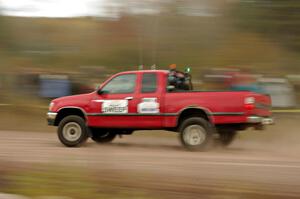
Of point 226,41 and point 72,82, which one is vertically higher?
point 226,41

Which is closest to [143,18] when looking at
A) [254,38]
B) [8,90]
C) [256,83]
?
[254,38]

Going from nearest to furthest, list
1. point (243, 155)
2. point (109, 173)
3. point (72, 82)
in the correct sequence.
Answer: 1. point (109, 173)
2. point (243, 155)
3. point (72, 82)

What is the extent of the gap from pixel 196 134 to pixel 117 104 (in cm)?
189

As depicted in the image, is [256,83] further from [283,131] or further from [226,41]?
[226,41]

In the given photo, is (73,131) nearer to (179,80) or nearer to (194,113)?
(179,80)

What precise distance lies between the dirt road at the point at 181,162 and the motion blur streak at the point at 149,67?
0.07 feet

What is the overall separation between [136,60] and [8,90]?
24.0ft

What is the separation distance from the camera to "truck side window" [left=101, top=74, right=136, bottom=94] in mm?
13070

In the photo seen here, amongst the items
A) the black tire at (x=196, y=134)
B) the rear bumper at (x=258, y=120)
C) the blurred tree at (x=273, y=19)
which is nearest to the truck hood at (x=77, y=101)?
the black tire at (x=196, y=134)

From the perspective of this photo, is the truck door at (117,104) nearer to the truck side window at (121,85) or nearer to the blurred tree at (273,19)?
the truck side window at (121,85)

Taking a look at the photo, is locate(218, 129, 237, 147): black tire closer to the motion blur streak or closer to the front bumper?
the motion blur streak

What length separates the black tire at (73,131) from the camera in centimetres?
1326

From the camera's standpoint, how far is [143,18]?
29.7 m

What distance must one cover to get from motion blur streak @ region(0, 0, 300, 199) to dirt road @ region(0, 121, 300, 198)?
0.02 meters
